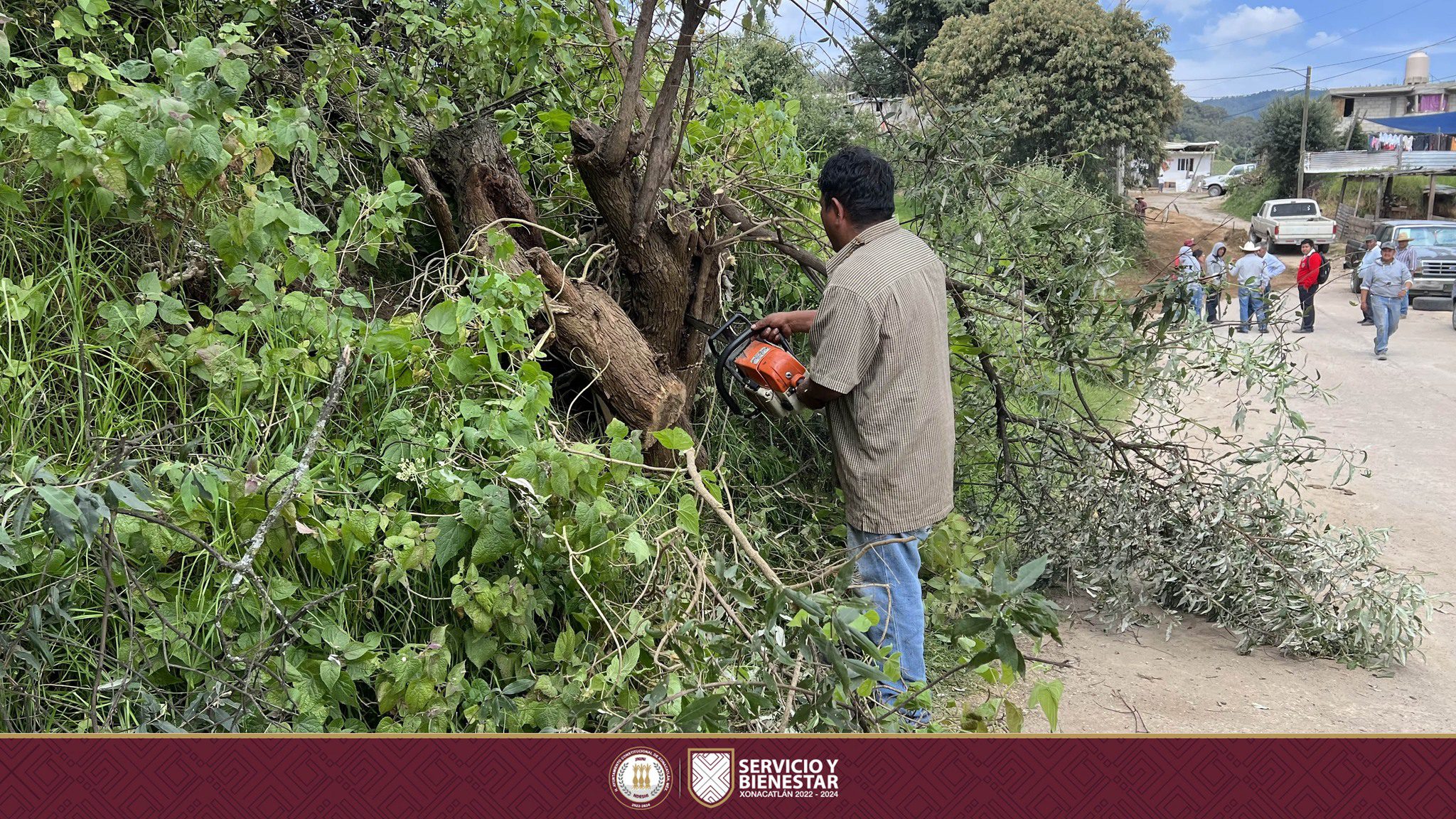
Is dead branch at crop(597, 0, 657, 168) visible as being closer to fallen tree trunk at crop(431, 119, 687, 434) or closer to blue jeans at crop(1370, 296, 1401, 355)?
fallen tree trunk at crop(431, 119, 687, 434)

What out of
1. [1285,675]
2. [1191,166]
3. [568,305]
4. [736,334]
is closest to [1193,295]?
[1285,675]

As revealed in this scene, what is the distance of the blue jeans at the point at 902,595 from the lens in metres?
3.70

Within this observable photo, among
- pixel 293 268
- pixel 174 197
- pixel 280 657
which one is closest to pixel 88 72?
pixel 174 197

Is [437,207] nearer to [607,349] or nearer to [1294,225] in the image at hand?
[607,349]

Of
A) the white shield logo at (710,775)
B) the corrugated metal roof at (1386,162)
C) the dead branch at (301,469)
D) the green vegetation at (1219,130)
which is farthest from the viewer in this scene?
the green vegetation at (1219,130)

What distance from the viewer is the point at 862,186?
3639 mm

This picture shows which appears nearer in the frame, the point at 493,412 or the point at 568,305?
the point at 493,412

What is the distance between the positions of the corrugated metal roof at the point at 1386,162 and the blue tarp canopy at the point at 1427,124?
1205 mm

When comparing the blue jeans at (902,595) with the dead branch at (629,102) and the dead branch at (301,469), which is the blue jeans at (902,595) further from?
the dead branch at (301,469)

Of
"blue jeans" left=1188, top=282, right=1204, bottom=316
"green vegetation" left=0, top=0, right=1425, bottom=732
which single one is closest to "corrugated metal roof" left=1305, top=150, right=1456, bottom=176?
"blue jeans" left=1188, top=282, right=1204, bottom=316

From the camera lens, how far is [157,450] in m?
3.16

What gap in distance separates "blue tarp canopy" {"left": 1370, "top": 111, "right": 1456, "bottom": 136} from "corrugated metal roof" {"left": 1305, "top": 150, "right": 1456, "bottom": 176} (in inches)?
47.4

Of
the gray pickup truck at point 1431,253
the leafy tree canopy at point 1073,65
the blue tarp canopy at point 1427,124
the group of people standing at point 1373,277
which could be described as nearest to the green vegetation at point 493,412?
the group of people standing at point 1373,277

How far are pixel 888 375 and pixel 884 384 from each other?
36mm
